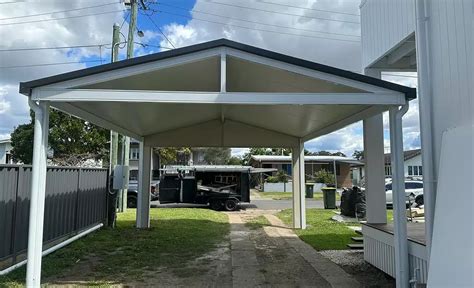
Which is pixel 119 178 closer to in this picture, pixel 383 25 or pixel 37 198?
pixel 37 198

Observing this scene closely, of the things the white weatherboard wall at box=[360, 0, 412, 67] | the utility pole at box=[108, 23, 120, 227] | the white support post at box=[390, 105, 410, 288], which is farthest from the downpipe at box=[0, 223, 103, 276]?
the white weatherboard wall at box=[360, 0, 412, 67]

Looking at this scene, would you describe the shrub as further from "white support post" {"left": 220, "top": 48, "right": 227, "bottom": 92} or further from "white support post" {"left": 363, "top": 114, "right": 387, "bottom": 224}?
"white support post" {"left": 220, "top": 48, "right": 227, "bottom": 92}

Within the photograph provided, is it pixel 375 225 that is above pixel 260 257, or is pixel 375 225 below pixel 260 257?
above

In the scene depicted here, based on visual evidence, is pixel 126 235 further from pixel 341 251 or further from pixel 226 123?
pixel 341 251

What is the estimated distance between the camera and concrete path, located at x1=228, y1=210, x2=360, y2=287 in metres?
6.38

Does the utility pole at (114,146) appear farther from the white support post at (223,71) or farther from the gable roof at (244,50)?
the white support post at (223,71)

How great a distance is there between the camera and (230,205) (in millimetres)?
19688

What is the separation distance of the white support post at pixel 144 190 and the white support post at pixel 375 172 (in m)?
7.15

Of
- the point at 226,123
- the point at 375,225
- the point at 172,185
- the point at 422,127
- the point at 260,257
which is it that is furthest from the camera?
the point at 172,185

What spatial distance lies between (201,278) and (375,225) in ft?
10.2

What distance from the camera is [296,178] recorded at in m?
12.9

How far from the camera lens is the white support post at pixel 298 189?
12672 millimetres

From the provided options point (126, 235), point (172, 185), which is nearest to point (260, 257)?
point (126, 235)

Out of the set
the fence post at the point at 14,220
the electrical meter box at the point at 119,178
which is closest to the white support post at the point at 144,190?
the electrical meter box at the point at 119,178
